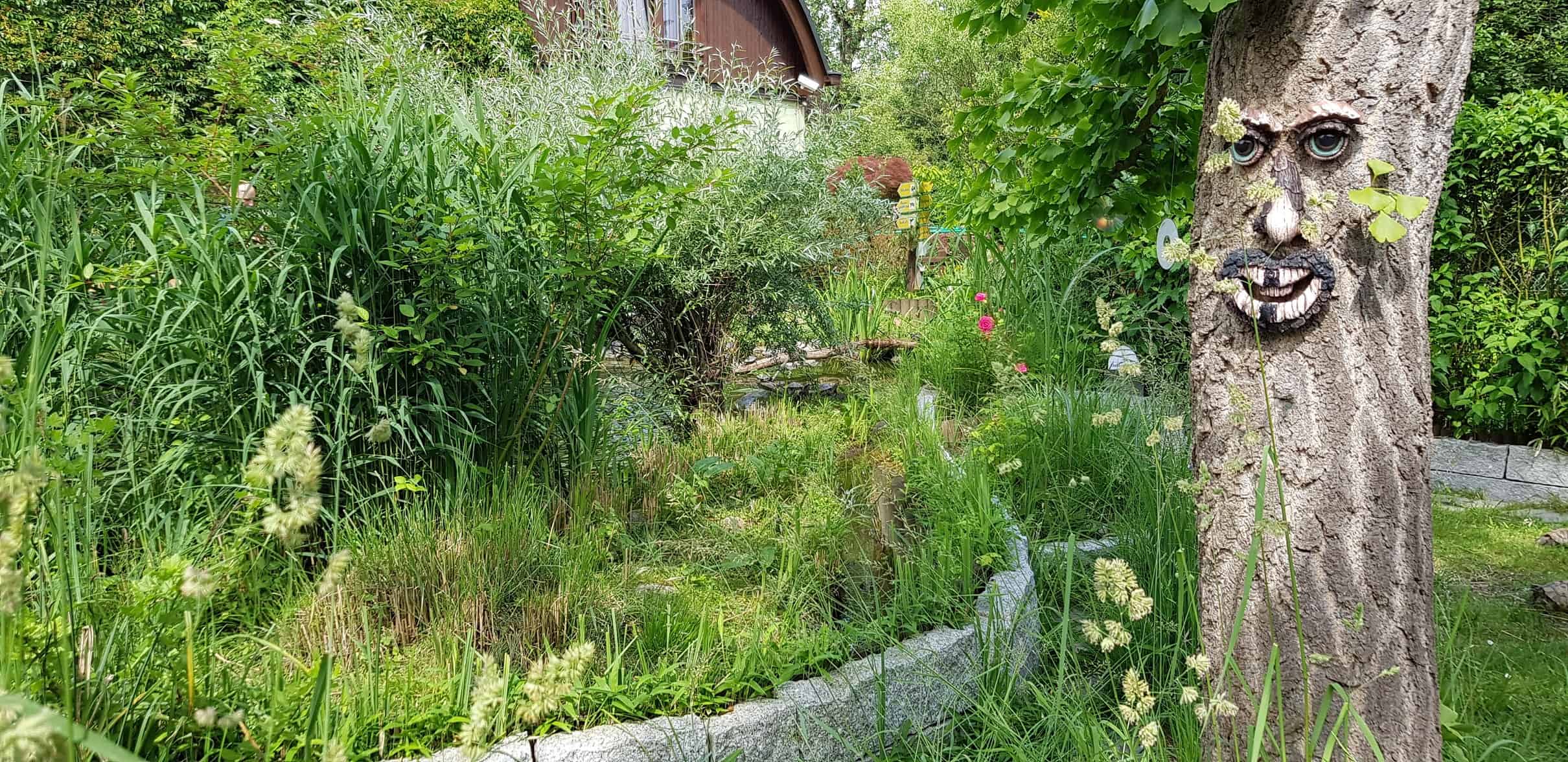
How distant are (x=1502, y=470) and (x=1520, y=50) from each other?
282cm

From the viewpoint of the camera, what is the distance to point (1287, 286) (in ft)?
5.00

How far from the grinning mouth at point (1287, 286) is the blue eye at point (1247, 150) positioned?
0.61 ft

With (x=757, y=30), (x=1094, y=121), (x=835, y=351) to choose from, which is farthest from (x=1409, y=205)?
(x=757, y=30)

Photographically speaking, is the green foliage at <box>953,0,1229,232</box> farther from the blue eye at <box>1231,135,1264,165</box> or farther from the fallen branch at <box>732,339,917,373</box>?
the fallen branch at <box>732,339,917,373</box>

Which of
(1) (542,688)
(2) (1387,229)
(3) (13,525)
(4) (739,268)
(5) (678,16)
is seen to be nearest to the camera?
(3) (13,525)

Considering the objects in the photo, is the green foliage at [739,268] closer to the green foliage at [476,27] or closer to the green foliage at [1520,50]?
the green foliage at [1520,50]

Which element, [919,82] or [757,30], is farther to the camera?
[919,82]

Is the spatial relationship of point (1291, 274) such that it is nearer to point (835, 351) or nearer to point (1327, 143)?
point (1327, 143)

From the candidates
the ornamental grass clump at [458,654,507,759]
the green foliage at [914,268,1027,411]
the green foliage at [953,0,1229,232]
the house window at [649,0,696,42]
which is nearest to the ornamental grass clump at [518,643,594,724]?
the ornamental grass clump at [458,654,507,759]

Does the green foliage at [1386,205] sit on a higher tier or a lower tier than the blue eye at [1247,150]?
lower

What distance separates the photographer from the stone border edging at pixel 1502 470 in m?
4.18

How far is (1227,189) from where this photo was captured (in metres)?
1.63

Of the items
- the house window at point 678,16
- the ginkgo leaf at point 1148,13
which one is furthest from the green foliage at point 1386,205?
the house window at point 678,16

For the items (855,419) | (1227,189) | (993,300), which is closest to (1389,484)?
(1227,189)
